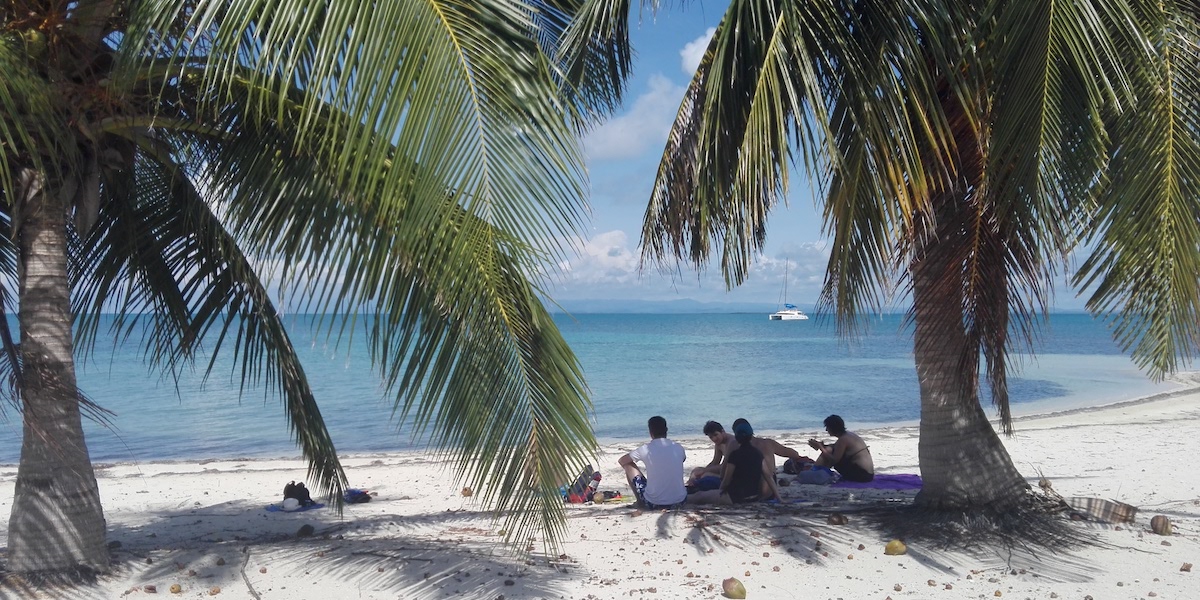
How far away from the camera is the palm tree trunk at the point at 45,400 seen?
500 centimetres

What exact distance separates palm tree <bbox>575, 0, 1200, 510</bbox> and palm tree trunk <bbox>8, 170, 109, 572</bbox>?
3.37 meters

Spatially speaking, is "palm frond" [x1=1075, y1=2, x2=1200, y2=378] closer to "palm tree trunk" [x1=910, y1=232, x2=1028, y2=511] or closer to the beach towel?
"palm tree trunk" [x1=910, y1=232, x2=1028, y2=511]

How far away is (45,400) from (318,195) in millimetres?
2312

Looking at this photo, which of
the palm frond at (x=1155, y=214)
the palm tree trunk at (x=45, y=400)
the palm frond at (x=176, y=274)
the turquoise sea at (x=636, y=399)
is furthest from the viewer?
the turquoise sea at (x=636, y=399)

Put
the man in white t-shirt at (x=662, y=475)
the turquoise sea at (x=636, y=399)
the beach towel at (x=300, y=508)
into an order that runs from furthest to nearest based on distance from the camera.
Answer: the turquoise sea at (x=636, y=399), the beach towel at (x=300, y=508), the man in white t-shirt at (x=662, y=475)

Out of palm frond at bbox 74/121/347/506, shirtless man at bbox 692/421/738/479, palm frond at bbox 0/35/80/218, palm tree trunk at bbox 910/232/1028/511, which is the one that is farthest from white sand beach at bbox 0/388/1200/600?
palm frond at bbox 0/35/80/218

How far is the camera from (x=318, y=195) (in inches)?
164

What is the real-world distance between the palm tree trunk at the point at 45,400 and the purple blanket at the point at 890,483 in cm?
655

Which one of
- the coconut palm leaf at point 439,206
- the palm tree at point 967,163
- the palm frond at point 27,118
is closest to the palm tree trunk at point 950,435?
the palm tree at point 967,163

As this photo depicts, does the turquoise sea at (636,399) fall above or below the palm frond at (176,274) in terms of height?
below

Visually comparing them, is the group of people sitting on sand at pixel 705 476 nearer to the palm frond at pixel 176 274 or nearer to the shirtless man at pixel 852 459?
the shirtless man at pixel 852 459

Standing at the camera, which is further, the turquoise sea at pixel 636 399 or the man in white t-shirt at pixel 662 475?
the turquoise sea at pixel 636 399

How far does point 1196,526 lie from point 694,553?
3665 millimetres

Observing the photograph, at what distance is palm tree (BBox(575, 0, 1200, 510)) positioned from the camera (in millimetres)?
4074
